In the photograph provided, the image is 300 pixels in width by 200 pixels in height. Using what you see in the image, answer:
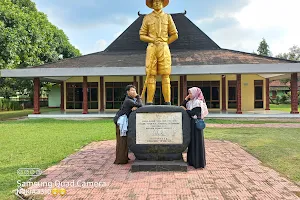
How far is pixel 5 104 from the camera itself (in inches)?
938

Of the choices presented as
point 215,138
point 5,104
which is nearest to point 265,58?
point 215,138

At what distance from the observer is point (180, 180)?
411 cm

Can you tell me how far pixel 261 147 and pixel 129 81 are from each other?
12.2 meters

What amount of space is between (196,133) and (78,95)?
14.8 meters

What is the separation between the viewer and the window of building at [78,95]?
1820cm

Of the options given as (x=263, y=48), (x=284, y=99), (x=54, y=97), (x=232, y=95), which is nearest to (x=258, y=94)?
(x=232, y=95)

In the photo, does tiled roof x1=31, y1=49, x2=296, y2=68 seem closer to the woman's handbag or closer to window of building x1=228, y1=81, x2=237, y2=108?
window of building x1=228, y1=81, x2=237, y2=108

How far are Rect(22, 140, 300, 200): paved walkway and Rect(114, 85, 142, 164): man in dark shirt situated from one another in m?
0.19

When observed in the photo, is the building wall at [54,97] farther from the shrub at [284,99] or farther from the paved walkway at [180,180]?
the shrub at [284,99]

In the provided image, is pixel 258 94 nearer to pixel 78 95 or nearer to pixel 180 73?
pixel 180 73

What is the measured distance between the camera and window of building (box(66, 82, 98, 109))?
1820 cm

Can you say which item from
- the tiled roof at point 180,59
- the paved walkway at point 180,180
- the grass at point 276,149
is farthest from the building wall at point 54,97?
the paved walkway at point 180,180

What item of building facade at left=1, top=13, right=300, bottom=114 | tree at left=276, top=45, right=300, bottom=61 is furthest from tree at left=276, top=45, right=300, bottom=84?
building facade at left=1, top=13, right=300, bottom=114

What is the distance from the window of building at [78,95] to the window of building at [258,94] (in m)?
10.6
